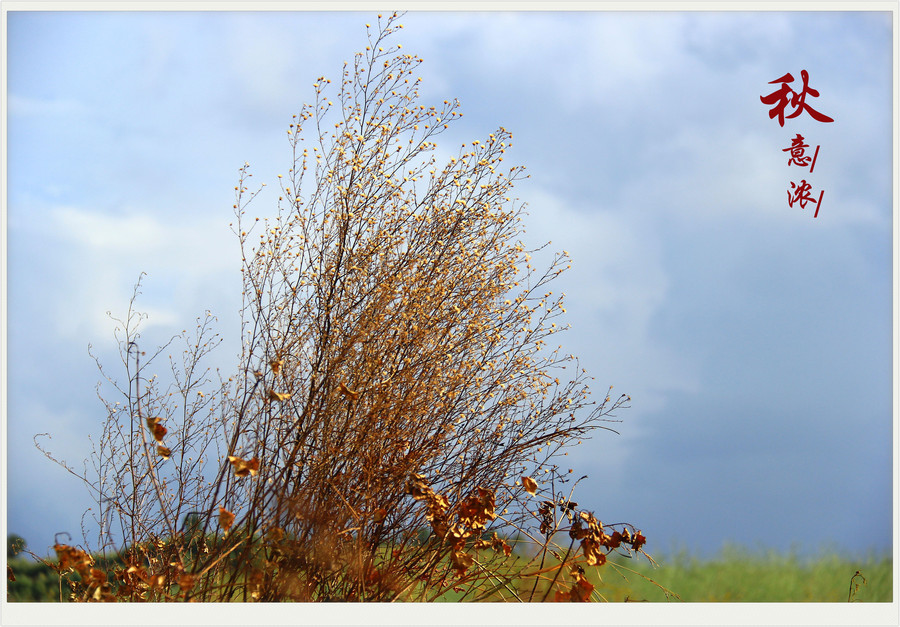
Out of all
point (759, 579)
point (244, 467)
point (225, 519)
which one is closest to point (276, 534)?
point (225, 519)

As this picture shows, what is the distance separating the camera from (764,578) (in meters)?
3.49

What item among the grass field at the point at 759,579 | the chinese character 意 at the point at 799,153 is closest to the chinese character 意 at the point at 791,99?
the chinese character 意 at the point at 799,153

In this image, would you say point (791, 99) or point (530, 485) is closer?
point (530, 485)

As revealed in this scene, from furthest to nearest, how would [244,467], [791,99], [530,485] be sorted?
[791,99] → [530,485] → [244,467]

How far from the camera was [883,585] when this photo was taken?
11.6 ft

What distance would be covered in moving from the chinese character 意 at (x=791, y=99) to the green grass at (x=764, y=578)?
202cm

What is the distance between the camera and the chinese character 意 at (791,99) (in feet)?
10.6

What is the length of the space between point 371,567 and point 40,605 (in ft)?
3.35

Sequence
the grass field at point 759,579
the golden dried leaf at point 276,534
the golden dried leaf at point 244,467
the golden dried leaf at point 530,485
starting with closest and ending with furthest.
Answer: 1. the golden dried leaf at point 244,467
2. the golden dried leaf at point 276,534
3. the golden dried leaf at point 530,485
4. the grass field at point 759,579

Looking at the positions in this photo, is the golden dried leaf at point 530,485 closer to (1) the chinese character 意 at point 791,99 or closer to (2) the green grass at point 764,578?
(2) the green grass at point 764,578

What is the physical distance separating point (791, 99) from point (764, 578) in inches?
86.3

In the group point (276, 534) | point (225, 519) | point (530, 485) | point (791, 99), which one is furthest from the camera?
point (791, 99)

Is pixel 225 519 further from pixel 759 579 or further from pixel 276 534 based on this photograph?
pixel 759 579

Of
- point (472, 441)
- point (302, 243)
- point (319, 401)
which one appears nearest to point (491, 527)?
point (472, 441)
